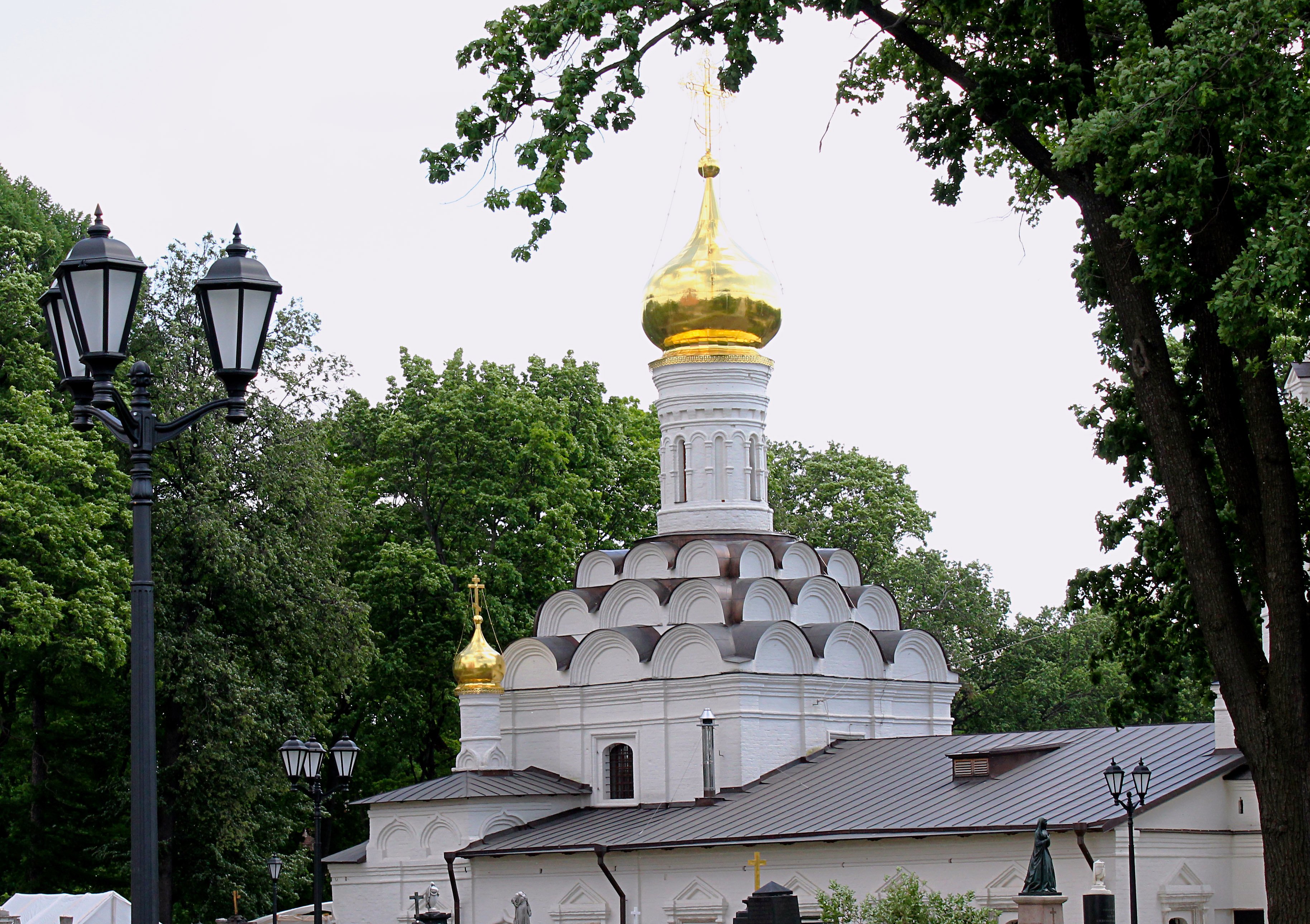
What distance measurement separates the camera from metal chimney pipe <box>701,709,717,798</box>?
27.0 m

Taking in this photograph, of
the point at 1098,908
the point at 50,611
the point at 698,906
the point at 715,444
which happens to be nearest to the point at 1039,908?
the point at 1098,908

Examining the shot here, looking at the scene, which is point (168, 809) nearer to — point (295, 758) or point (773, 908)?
point (295, 758)

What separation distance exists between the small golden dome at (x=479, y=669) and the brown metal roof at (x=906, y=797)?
8.71ft

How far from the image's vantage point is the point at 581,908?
26875 millimetres

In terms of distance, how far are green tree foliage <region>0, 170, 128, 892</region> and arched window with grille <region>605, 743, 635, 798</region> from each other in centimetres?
775

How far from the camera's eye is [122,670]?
29812 millimetres

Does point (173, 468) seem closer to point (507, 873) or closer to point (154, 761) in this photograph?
point (507, 873)

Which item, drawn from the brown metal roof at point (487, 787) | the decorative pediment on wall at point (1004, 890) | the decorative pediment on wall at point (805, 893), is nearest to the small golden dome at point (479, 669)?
the brown metal roof at point (487, 787)

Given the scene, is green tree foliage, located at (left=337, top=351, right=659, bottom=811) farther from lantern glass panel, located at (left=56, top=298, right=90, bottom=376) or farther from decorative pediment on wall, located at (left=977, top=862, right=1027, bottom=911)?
lantern glass panel, located at (left=56, top=298, right=90, bottom=376)

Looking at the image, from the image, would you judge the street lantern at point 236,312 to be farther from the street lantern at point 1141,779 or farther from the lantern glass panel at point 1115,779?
the street lantern at point 1141,779

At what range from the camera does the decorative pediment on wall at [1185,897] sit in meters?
21.5

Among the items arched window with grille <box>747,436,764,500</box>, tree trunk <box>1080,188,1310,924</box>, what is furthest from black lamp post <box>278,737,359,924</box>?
arched window with grille <box>747,436,764,500</box>

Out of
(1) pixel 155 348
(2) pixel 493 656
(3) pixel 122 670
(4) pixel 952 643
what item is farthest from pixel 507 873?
(4) pixel 952 643

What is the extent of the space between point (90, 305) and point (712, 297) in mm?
22753
